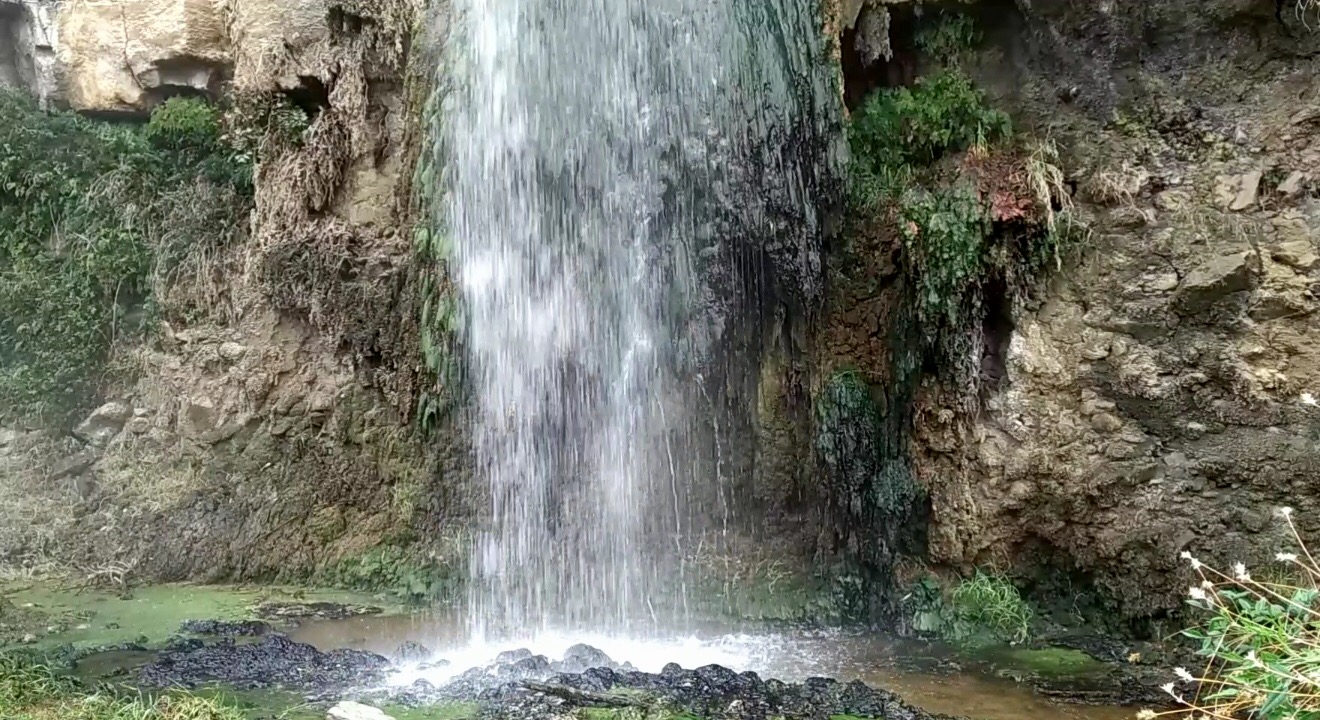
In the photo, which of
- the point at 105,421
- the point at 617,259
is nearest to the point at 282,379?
the point at 105,421

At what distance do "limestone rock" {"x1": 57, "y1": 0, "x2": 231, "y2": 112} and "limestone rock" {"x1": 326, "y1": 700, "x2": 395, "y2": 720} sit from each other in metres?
7.90

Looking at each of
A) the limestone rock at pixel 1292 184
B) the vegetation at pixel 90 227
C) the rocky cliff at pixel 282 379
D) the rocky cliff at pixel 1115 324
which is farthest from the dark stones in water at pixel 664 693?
the vegetation at pixel 90 227

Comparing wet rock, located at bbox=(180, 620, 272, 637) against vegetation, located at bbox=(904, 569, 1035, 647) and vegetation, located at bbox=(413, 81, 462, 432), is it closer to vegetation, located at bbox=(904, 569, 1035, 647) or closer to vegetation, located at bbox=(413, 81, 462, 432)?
vegetation, located at bbox=(413, 81, 462, 432)

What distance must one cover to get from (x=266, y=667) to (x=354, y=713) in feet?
4.70

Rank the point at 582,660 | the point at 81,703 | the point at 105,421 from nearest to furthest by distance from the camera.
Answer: the point at 81,703
the point at 582,660
the point at 105,421

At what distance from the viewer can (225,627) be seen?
6570 millimetres

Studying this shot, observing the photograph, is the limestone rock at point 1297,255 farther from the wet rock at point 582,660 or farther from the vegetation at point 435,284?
the vegetation at point 435,284

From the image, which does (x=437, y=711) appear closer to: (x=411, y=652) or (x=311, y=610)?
(x=411, y=652)

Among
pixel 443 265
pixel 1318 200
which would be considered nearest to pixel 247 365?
pixel 443 265

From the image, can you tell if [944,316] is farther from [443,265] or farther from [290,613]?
[290,613]

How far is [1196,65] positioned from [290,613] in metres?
7.84

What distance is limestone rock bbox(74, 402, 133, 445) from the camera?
9.12 meters

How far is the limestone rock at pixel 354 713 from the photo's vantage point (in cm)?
429

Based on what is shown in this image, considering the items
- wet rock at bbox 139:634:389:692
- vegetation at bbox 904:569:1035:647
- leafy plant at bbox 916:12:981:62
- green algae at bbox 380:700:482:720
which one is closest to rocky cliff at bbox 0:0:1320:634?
leafy plant at bbox 916:12:981:62
